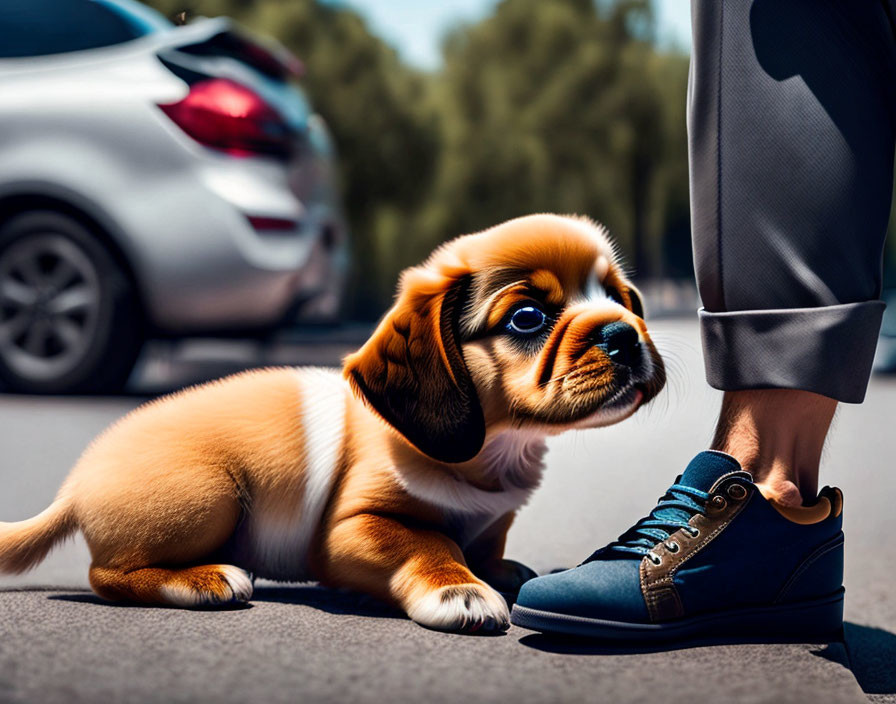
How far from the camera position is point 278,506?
2256mm

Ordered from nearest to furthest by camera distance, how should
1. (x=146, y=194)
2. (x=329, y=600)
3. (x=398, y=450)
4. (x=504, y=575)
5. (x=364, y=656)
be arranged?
(x=364, y=656)
(x=398, y=450)
(x=329, y=600)
(x=504, y=575)
(x=146, y=194)

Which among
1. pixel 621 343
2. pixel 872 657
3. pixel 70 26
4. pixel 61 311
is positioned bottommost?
pixel 61 311

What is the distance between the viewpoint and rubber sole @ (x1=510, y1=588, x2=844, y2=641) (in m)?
1.97

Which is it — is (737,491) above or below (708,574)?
above

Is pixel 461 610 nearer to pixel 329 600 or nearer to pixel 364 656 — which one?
pixel 364 656

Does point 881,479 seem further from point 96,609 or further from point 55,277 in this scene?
point 55,277

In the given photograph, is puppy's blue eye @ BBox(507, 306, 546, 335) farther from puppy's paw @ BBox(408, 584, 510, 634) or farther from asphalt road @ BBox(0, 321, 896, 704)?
puppy's paw @ BBox(408, 584, 510, 634)

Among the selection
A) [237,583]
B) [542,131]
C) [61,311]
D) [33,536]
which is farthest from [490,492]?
[542,131]

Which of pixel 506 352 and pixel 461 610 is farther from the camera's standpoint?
pixel 506 352

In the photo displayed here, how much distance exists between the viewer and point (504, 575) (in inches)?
95.5

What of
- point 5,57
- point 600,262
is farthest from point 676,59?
point 600,262

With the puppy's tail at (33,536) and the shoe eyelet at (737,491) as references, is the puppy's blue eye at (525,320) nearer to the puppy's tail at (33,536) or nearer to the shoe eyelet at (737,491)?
the shoe eyelet at (737,491)

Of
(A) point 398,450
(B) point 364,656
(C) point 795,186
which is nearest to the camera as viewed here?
(B) point 364,656

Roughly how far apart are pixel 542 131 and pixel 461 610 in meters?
24.2
